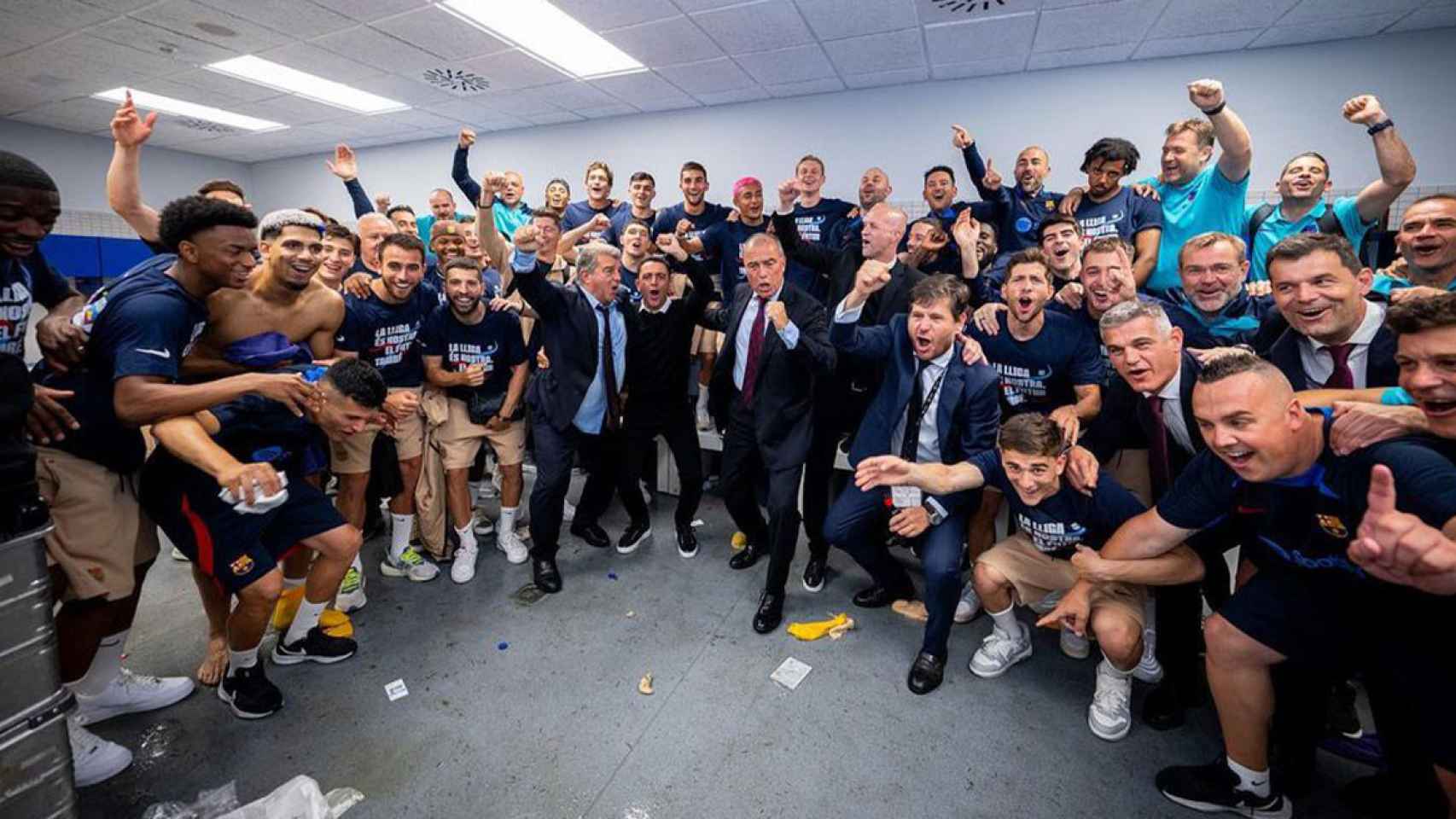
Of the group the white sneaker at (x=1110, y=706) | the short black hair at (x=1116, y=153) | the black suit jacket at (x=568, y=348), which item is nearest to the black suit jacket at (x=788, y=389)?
the black suit jacket at (x=568, y=348)

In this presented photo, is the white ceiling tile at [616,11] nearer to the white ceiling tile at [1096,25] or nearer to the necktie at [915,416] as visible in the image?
the white ceiling tile at [1096,25]

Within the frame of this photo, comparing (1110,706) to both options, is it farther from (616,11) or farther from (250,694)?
(616,11)

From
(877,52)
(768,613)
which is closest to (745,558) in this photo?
(768,613)

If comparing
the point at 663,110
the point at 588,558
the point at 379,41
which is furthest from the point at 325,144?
the point at 588,558

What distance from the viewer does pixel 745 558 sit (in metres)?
3.12

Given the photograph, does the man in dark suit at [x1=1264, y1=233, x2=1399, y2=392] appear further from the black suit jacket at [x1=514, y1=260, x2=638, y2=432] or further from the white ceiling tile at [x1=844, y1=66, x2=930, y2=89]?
the white ceiling tile at [x1=844, y1=66, x2=930, y2=89]

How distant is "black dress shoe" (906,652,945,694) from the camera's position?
2162 mm

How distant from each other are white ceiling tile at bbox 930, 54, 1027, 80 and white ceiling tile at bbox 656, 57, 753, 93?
1.85 metres

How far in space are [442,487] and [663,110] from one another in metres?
5.55

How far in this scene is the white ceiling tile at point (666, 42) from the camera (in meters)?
4.51

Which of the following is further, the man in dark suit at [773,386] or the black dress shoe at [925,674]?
the man in dark suit at [773,386]

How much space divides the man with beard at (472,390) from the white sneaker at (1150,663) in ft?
9.72

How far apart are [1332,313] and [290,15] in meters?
6.58

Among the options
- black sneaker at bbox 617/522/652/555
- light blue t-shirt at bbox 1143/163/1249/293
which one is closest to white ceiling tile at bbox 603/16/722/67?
light blue t-shirt at bbox 1143/163/1249/293
